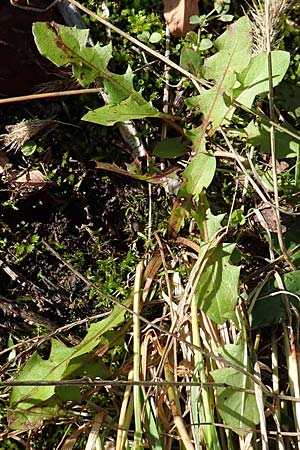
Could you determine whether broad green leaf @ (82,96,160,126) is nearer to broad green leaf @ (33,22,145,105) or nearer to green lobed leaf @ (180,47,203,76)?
broad green leaf @ (33,22,145,105)

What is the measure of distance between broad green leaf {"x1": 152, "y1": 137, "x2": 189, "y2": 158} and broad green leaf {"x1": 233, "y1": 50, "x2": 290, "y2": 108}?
22 centimetres

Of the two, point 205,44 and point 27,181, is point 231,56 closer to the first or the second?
point 205,44

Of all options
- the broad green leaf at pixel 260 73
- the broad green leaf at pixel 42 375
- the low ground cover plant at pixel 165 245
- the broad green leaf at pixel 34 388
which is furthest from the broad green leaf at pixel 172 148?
the broad green leaf at pixel 34 388

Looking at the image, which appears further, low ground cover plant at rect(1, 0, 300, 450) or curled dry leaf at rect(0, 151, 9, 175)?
curled dry leaf at rect(0, 151, 9, 175)

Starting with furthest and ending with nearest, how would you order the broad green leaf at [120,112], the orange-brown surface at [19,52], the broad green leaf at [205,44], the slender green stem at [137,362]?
the broad green leaf at [205,44]
the orange-brown surface at [19,52]
the broad green leaf at [120,112]
the slender green stem at [137,362]

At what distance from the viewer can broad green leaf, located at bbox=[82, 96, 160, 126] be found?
1.76 meters

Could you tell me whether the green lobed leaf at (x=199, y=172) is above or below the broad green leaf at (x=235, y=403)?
above

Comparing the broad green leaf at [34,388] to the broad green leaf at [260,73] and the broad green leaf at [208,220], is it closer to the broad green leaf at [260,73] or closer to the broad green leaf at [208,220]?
the broad green leaf at [208,220]

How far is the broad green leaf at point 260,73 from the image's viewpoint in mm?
1745

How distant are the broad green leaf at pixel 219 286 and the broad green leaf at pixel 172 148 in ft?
0.97

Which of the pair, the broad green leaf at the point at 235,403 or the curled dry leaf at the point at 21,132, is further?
the curled dry leaf at the point at 21,132

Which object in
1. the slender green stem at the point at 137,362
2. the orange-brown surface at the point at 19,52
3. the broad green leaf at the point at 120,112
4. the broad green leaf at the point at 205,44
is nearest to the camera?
the slender green stem at the point at 137,362

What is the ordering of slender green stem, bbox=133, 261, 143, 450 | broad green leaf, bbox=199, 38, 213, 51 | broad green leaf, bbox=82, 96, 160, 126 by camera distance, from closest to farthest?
1. slender green stem, bbox=133, 261, 143, 450
2. broad green leaf, bbox=82, 96, 160, 126
3. broad green leaf, bbox=199, 38, 213, 51

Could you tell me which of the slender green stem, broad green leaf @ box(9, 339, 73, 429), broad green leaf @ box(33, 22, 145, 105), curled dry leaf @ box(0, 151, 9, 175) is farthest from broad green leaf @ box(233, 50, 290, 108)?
broad green leaf @ box(9, 339, 73, 429)
